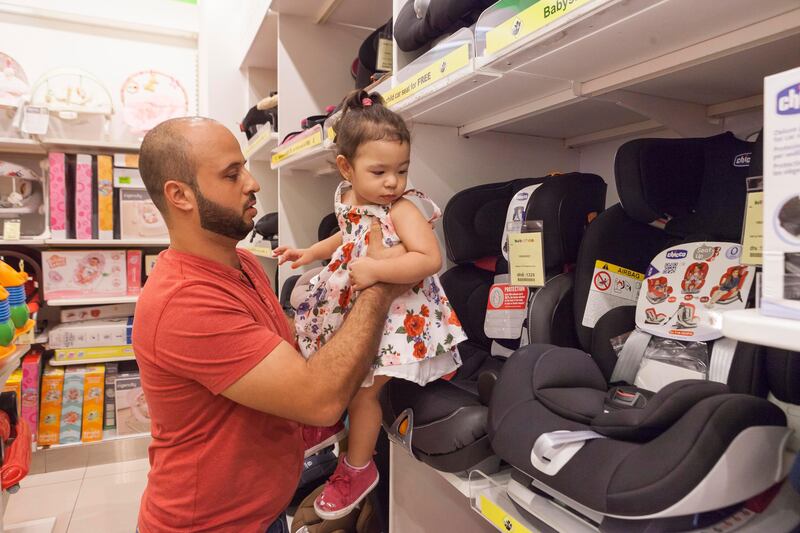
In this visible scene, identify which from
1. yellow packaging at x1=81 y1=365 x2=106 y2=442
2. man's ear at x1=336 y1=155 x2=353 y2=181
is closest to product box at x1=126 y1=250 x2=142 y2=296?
yellow packaging at x1=81 y1=365 x2=106 y2=442

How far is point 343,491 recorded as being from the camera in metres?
1.24

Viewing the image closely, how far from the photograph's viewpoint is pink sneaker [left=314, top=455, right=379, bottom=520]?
Answer: 4.03 feet

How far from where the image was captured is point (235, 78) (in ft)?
11.0

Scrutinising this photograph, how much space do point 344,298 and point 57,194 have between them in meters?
2.45

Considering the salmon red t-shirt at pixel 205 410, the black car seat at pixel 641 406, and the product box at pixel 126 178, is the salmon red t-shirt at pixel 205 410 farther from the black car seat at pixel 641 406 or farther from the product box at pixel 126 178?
the product box at pixel 126 178

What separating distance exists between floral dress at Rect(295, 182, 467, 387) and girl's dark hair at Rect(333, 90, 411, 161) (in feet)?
0.49

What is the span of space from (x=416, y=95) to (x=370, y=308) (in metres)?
0.53

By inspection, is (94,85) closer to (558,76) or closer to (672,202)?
(558,76)

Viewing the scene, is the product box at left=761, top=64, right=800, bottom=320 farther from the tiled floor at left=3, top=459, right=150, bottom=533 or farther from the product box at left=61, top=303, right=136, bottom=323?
the product box at left=61, top=303, right=136, bottom=323

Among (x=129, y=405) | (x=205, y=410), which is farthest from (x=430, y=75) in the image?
(x=129, y=405)

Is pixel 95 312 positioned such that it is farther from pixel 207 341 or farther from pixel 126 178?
pixel 207 341

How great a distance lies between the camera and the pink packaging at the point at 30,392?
2.72 m

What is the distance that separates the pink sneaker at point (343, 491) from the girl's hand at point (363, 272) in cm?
47

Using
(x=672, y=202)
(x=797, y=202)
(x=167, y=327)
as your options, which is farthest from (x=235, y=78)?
(x=797, y=202)
